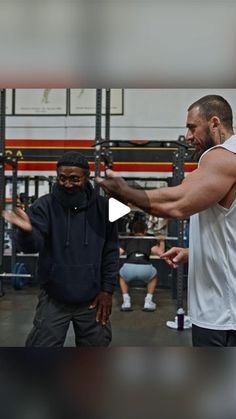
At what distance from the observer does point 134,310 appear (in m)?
3.45

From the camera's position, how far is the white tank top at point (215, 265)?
78 cm

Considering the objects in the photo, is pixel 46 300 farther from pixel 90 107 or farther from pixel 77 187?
pixel 90 107

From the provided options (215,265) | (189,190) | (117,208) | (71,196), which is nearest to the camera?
(117,208)

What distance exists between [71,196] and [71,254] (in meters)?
0.19

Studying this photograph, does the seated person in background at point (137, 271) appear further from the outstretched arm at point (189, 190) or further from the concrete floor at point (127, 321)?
the outstretched arm at point (189, 190)

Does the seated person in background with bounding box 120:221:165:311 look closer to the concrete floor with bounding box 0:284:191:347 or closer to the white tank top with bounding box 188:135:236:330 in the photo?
the concrete floor with bounding box 0:284:191:347

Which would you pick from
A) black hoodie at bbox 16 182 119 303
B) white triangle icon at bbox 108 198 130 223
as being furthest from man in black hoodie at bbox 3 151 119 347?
white triangle icon at bbox 108 198 130 223

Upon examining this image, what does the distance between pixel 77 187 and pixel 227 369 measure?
74cm

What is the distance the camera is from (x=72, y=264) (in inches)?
47.1

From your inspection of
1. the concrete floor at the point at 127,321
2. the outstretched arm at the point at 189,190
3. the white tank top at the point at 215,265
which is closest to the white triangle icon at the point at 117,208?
the outstretched arm at the point at 189,190

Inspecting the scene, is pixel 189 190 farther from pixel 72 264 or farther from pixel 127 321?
pixel 127 321

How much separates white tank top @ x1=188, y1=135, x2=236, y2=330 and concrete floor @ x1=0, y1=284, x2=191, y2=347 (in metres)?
1.20

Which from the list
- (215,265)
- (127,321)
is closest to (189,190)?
(215,265)

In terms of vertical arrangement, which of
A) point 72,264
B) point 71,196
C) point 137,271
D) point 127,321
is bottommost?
point 127,321
